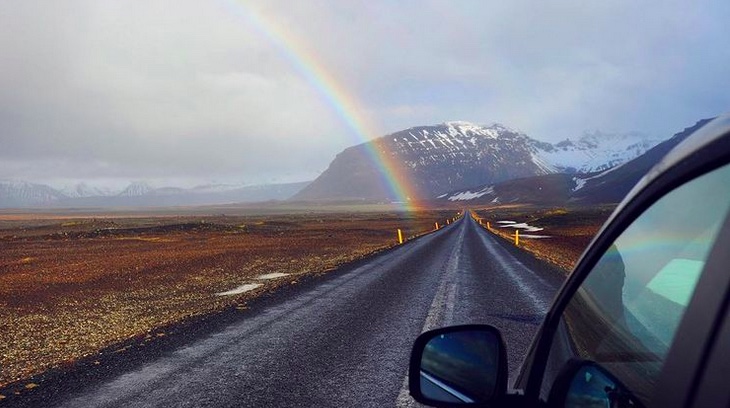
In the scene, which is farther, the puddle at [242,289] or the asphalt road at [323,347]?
the puddle at [242,289]

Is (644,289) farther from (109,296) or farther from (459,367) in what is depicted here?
(109,296)

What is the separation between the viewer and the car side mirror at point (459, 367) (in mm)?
2055

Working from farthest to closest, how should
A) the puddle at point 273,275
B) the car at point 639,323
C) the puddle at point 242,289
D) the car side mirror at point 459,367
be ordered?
the puddle at point 273,275, the puddle at point 242,289, the car side mirror at point 459,367, the car at point 639,323

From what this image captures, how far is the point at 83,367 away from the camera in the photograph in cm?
725

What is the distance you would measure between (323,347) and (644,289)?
6401 mm

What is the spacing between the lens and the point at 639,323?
1.71 metres

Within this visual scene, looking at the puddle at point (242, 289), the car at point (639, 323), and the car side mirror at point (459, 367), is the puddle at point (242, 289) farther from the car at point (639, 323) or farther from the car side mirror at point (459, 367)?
the car at point (639, 323)

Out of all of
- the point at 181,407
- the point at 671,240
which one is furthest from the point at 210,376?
the point at 671,240

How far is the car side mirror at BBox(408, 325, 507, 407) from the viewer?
6.74 feet

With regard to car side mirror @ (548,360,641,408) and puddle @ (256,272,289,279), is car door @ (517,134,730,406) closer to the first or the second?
car side mirror @ (548,360,641,408)

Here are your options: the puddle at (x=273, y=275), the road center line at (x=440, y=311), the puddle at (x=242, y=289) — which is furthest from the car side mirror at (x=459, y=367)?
the puddle at (x=273, y=275)

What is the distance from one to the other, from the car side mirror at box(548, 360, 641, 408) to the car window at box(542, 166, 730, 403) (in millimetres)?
36

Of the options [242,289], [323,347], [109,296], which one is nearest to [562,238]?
[242,289]

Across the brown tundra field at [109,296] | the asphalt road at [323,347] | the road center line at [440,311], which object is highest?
the road center line at [440,311]
